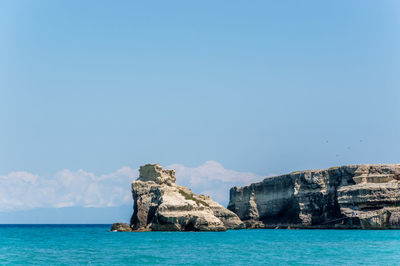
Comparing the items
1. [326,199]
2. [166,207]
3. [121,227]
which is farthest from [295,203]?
[166,207]

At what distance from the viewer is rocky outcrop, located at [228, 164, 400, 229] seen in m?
95.4

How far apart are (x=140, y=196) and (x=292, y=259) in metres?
53.8

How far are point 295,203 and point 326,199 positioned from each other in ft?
24.5

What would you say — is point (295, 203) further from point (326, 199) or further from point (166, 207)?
point (166, 207)

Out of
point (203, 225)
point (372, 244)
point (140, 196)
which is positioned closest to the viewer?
point (372, 244)

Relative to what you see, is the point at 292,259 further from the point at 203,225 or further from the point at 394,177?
the point at 394,177

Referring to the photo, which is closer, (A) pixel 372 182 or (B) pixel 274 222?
(A) pixel 372 182

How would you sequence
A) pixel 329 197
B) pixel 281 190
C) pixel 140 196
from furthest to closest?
pixel 281 190 < pixel 329 197 < pixel 140 196

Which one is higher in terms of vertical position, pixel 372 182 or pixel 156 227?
pixel 372 182

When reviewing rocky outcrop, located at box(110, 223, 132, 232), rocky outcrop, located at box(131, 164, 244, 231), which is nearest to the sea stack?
rocky outcrop, located at box(131, 164, 244, 231)

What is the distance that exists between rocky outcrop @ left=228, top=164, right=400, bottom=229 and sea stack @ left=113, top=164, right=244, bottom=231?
744 inches

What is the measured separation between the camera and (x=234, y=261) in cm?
4397

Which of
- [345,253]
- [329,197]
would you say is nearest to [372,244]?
[345,253]

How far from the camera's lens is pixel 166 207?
86938 mm
